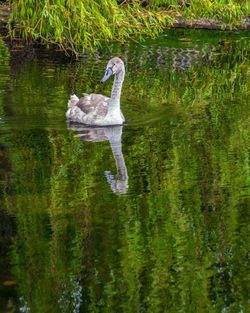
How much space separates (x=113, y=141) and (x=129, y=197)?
9.27 ft

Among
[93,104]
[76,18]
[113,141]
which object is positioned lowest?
[113,141]

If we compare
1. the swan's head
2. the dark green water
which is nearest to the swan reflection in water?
the dark green water

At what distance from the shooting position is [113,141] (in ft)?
47.4

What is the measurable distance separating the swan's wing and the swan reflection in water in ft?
0.99

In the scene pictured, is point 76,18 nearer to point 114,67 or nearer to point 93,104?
point 114,67

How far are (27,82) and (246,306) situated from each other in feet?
32.8

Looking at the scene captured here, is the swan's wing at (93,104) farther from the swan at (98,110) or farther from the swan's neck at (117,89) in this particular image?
the swan's neck at (117,89)

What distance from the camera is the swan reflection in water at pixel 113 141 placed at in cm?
1222

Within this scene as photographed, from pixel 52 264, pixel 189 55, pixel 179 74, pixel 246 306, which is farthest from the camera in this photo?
pixel 189 55

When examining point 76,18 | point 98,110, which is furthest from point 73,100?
point 76,18

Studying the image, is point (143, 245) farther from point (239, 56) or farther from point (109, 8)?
point (239, 56)

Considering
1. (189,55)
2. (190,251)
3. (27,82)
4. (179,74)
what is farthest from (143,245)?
(189,55)

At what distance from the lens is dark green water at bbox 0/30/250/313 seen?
905 centimetres

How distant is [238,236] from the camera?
10.4 meters
